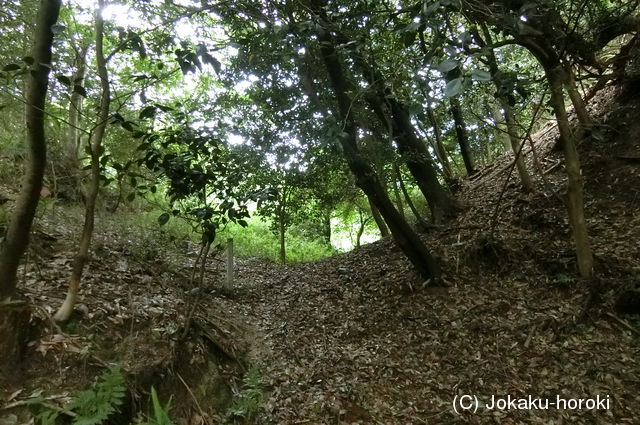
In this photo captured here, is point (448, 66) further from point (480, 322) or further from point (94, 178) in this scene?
point (480, 322)

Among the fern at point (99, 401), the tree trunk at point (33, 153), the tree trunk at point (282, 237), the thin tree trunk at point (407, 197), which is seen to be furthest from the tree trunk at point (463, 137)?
the fern at point (99, 401)

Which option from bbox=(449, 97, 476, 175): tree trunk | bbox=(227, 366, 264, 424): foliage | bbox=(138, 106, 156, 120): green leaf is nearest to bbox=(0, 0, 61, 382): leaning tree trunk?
bbox=(138, 106, 156, 120): green leaf

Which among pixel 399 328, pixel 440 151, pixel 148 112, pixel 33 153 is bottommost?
pixel 399 328

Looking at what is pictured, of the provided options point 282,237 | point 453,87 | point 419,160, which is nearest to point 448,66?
point 453,87

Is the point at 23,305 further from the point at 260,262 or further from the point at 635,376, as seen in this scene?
the point at 260,262

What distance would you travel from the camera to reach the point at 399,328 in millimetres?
4742

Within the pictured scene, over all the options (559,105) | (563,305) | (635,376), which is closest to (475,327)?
(563,305)

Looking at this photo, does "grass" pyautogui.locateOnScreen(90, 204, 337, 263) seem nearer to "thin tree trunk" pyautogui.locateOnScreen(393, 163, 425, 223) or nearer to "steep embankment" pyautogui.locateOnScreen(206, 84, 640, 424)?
"steep embankment" pyautogui.locateOnScreen(206, 84, 640, 424)

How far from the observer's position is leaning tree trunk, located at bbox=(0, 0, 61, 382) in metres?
2.34

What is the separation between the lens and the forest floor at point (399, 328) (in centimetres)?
315

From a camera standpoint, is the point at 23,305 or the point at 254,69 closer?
the point at 23,305

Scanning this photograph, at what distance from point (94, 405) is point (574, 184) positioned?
4.98 m

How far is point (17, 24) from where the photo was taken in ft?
11.6

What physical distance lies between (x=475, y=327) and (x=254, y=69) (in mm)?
4989
